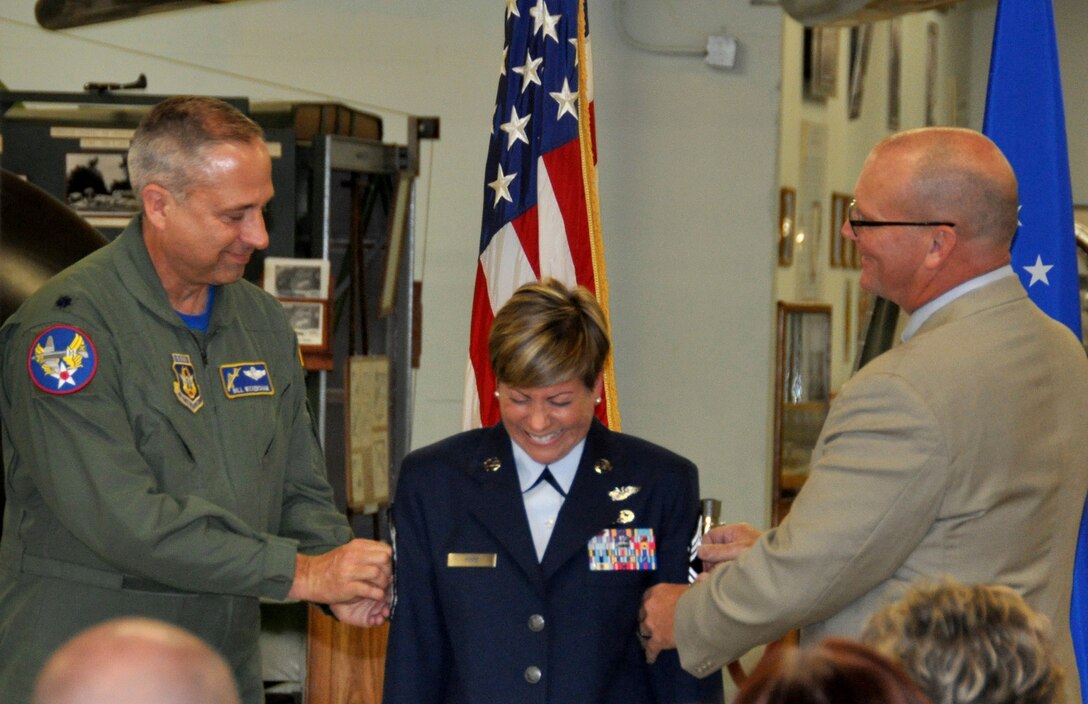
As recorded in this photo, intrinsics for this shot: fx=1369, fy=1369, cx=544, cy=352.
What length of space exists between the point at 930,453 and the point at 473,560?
809mm

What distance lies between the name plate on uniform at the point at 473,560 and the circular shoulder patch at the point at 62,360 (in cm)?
72

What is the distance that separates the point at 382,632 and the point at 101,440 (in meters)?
1.41

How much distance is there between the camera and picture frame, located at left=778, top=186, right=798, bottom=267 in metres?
7.50

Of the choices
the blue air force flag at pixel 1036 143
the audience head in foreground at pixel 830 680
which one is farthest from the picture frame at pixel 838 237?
the audience head in foreground at pixel 830 680

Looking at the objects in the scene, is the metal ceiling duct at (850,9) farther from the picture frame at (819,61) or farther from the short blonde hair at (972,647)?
the short blonde hair at (972,647)

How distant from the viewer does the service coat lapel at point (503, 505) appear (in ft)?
7.93

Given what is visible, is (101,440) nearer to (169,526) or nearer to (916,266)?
(169,526)

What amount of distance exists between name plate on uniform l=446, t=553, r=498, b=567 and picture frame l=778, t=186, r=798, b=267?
533cm

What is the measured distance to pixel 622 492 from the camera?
2479 mm

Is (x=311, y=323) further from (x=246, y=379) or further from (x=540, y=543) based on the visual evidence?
(x=540, y=543)

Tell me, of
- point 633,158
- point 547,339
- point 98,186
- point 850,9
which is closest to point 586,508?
point 547,339

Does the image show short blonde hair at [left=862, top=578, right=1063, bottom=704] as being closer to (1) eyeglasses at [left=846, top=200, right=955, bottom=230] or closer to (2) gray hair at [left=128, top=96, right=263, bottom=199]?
(1) eyeglasses at [left=846, top=200, right=955, bottom=230]

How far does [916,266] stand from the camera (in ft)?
8.20

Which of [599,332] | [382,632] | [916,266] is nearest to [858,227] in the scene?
[916,266]
